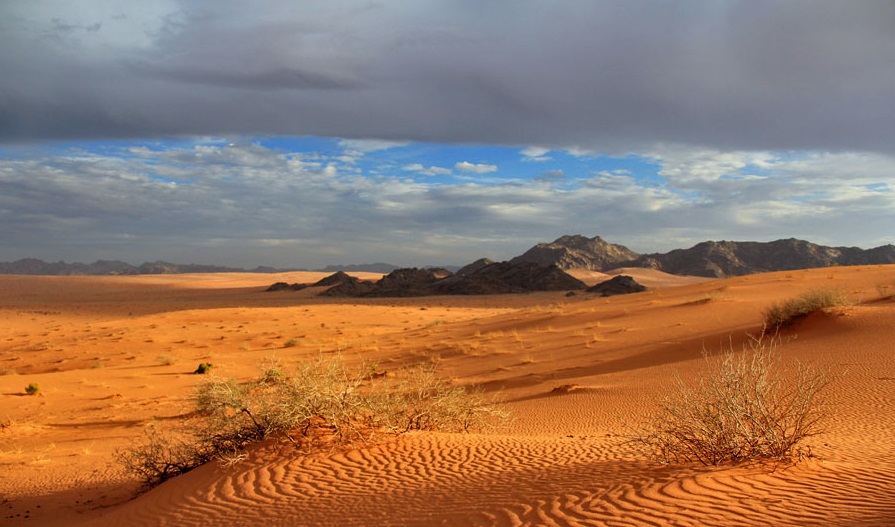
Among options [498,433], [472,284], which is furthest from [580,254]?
[498,433]

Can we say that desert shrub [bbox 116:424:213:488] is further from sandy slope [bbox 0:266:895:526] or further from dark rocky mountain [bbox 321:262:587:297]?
dark rocky mountain [bbox 321:262:587:297]

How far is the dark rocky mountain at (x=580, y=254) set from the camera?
95438mm

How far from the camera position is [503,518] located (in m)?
4.97

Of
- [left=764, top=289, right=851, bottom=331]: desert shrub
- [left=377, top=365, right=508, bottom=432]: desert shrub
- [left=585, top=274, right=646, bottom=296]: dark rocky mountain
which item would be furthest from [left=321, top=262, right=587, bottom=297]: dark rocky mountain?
[left=377, top=365, right=508, bottom=432]: desert shrub

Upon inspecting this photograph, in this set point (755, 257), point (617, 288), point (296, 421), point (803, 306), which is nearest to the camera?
point (296, 421)

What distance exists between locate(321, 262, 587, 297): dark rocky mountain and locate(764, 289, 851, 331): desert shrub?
38.2 m

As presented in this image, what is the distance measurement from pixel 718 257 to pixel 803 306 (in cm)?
8245

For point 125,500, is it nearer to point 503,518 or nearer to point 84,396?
point 503,518

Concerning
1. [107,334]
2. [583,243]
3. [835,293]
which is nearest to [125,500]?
[835,293]

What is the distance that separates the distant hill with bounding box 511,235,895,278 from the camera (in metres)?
88.1

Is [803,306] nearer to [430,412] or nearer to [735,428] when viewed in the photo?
[430,412]

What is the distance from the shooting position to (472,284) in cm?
5662

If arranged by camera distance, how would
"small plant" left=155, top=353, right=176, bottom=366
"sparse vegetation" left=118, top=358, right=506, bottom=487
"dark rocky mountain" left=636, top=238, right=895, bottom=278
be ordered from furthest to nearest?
"dark rocky mountain" left=636, top=238, right=895, bottom=278
"small plant" left=155, top=353, right=176, bottom=366
"sparse vegetation" left=118, top=358, right=506, bottom=487

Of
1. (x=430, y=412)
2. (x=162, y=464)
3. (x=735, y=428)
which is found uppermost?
(x=735, y=428)
